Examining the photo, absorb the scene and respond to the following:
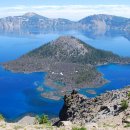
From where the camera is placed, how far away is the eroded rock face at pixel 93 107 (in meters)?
54.0

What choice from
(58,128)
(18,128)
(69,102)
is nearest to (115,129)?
(58,128)

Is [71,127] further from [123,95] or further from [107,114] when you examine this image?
Result: [123,95]

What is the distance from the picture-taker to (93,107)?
63.2 meters

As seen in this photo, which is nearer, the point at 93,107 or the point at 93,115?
the point at 93,115

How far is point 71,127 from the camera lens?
128 ft

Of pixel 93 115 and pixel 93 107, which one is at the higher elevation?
pixel 93 115

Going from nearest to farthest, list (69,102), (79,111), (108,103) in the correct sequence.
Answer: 1. (108,103)
2. (79,111)
3. (69,102)

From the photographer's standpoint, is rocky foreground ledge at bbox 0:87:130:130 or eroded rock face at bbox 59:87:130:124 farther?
eroded rock face at bbox 59:87:130:124

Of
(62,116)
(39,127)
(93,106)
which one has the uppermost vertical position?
(39,127)

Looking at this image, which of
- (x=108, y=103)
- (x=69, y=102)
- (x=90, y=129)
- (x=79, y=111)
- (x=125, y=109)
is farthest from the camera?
(x=69, y=102)

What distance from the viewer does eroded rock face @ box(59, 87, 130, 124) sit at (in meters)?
54.0

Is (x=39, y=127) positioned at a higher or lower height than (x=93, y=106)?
higher

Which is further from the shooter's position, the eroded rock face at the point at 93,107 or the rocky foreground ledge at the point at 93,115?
the eroded rock face at the point at 93,107

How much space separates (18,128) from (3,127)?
174 centimetres
